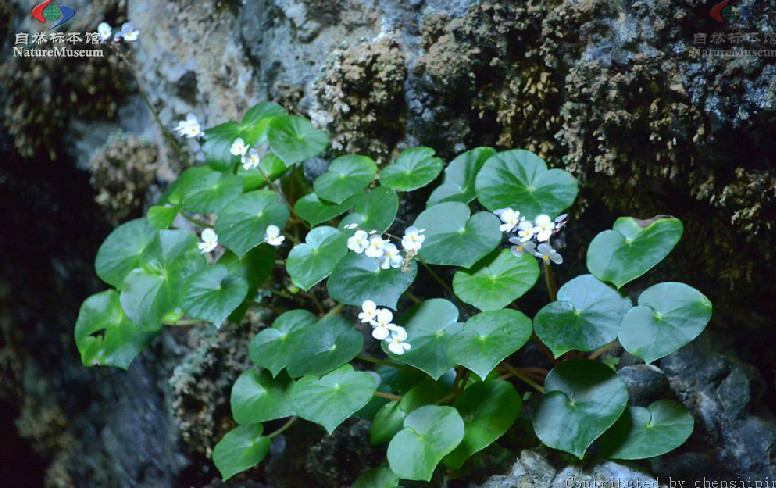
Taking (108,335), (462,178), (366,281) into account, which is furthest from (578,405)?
(108,335)

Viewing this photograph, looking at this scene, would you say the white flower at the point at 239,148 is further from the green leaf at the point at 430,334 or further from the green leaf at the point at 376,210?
the green leaf at the point at 430,334

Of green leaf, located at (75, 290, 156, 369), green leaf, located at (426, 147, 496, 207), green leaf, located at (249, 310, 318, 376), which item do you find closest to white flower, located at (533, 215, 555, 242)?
green leaf, located at (426, 147, 496, 207)

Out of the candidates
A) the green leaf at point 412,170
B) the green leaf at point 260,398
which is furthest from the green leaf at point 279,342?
the green leaf at point 412,170

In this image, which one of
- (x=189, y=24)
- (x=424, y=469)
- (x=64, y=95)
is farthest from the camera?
(x=64, y=95)

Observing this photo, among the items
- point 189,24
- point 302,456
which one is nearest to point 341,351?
point 302,456

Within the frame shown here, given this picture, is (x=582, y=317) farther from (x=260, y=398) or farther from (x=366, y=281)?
(x=260, y=398)

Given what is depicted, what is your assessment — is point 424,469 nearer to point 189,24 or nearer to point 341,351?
point 341,351
